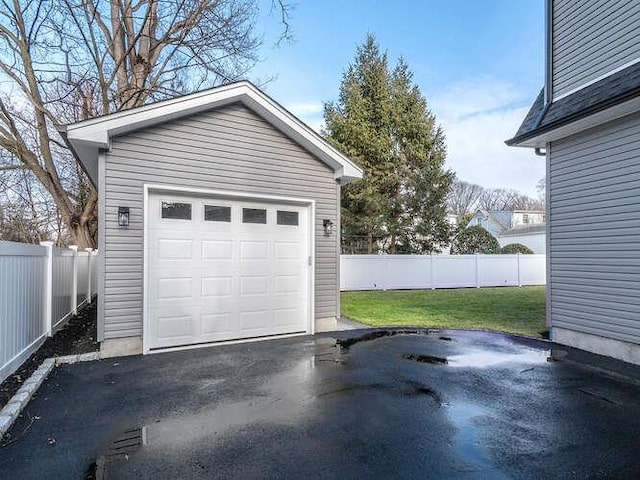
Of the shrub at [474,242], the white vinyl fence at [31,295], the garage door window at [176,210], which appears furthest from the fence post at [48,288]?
the shrub at [474,242]

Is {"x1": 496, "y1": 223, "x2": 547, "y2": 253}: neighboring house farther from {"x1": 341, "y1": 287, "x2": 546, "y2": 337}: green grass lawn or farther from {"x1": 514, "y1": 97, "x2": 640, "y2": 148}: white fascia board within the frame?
{"x1": 514, "y1": 97, "x2": 640, "y2": 148}: white fascia board

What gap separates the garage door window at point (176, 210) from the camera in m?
6.16

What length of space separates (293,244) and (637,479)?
5506 mm

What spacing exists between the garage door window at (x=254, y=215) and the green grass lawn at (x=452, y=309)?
131 inches

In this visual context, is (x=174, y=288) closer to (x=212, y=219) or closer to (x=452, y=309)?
(x=212, y=219)

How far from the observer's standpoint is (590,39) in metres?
6.28

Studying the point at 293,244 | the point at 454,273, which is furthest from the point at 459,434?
the point at 454,273

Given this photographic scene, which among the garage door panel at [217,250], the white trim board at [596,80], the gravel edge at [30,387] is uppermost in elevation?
the white trim board at [596,80]

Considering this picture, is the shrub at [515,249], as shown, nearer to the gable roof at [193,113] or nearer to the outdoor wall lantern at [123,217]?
the gable roof at [193,113]

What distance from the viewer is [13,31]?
11.1m

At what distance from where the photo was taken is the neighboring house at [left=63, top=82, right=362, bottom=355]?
18.7 feet

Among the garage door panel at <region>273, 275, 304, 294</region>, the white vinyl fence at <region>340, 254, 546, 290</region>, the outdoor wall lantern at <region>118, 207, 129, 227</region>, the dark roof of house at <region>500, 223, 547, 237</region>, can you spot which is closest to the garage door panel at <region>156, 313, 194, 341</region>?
the outdoor wall lantern at <region>118, 207, 129, 227</region>

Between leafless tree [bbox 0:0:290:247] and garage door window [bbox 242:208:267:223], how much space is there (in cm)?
671

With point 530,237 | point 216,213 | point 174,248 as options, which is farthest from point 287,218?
Answer: point 530,237
